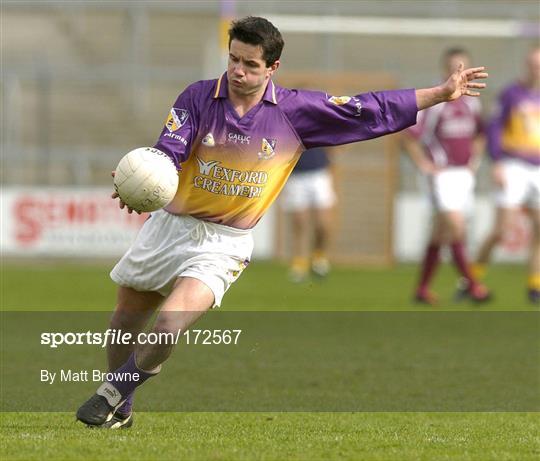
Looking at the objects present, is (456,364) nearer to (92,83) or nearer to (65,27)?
(92,83)

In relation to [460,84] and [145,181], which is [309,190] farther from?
[145,181]

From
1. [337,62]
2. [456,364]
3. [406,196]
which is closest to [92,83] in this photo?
[337,62]

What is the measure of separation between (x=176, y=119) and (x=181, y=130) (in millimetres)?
61

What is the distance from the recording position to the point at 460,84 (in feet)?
20.0

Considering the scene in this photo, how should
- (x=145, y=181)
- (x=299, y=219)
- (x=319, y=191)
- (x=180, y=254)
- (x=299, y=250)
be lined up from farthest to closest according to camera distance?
1. (x=299, y=219)
2. (x=319, y=191)
3. (x=299, y=250)
4. (x=180, y=254)
5. (x=145, y=181)

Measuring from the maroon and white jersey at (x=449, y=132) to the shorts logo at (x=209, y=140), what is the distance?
735 centimetres

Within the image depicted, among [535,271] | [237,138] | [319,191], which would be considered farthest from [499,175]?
[237,138]

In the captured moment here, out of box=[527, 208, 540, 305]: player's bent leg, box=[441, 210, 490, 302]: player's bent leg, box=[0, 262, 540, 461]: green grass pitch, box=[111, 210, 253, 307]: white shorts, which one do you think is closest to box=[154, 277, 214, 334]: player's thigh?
box=[111, 210, 253, 307]: white shorts

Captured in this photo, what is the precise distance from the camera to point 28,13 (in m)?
23.4

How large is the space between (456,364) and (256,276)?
25.9ft

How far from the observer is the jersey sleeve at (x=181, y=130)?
18.7 ft

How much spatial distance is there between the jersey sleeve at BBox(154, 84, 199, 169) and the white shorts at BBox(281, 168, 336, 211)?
35.1 feet

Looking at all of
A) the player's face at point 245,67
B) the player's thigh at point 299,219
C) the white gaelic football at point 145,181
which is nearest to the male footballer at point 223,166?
the player's face at point 245,67

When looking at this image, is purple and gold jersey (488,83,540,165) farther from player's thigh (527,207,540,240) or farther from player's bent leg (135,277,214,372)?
player's bent leg (135,277,214,372)
